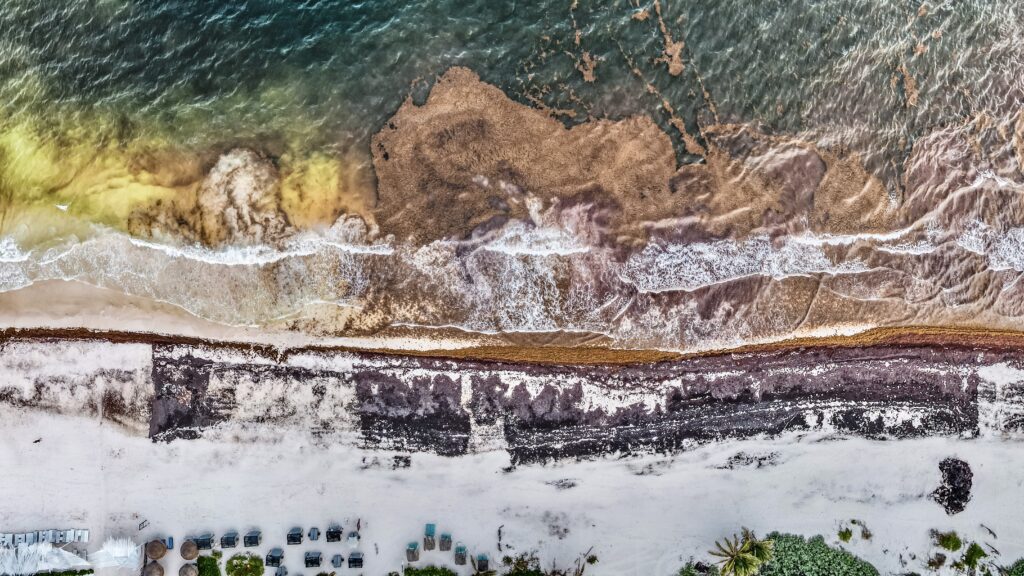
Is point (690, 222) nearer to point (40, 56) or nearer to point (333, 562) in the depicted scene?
point (333, 562)

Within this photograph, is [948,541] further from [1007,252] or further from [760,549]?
[1007,252]

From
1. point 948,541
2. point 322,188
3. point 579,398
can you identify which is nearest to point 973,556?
point 948,541

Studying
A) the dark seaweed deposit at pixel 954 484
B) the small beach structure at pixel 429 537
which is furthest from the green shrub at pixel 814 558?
the small beach structure at pixel 429 537

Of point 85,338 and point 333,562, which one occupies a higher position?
point 85,338

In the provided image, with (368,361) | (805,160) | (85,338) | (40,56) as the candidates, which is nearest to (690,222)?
(805,160)

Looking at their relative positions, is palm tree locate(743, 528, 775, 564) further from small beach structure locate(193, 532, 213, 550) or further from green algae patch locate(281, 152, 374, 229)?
small beach structure locate(193, 532, 213, 550)

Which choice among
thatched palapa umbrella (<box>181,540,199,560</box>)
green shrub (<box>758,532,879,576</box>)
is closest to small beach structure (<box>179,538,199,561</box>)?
Answer: thatched palapa umbrella (<box>181,540,199,560</box>)
